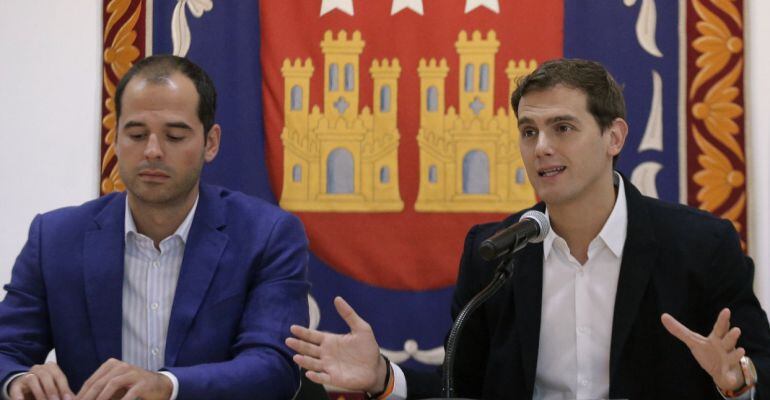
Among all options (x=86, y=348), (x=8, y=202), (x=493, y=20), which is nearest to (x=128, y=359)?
(x=86, y=348)

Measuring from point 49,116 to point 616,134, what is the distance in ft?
7.90

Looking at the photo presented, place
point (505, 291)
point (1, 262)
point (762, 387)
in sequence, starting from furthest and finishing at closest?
point (1, 262)
point (505, 291)
point (762, 387)

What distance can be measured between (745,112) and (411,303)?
1.49m

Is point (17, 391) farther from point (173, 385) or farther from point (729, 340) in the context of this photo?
point (729, 340)

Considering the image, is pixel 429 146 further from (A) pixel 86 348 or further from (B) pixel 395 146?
(A) pixel 86 348

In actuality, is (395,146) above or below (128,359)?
above

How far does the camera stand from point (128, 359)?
7.75 feet

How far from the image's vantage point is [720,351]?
188 cm

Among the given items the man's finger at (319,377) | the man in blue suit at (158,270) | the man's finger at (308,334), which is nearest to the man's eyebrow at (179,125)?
the man in blue suit at (158,270)

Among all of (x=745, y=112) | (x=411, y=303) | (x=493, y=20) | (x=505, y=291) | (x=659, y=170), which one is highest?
(x=493, y=20)

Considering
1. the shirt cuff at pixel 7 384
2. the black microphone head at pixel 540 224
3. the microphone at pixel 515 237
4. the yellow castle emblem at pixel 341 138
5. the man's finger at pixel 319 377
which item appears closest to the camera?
the microphone at pixel 515 237

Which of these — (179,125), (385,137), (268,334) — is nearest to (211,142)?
(179,125)

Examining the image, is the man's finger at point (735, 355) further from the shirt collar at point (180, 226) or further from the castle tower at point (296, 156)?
the castle tower at point (296, 156)

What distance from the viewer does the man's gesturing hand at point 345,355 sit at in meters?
2.01
